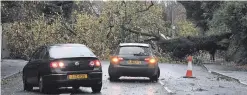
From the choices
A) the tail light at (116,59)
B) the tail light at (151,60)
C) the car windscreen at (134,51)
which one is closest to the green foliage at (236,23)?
the car windscreen at (134,51)

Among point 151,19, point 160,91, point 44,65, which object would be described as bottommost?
point 160,91

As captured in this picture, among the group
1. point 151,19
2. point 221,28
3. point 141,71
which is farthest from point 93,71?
point 151,19

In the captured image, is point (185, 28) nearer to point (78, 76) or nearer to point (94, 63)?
point (94, 63)

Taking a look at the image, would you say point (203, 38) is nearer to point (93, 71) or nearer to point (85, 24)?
point (85, 24)

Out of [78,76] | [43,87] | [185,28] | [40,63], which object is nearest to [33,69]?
[40,63]

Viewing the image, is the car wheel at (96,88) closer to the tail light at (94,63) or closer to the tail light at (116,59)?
the tail light at (94,63)

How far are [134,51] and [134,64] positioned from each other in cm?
59

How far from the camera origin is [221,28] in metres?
32.6

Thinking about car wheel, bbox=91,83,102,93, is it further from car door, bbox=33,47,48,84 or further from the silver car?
the silver car

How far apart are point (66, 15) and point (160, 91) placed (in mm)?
34076

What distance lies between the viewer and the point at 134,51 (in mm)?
17812

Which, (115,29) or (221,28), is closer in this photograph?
(221,28)

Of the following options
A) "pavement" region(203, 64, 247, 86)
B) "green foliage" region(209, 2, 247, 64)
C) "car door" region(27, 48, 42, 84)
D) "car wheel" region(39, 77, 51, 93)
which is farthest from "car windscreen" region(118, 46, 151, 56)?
"green foliage" region(209, 2, 247, 64)

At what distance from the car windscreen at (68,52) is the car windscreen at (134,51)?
4083 mm
